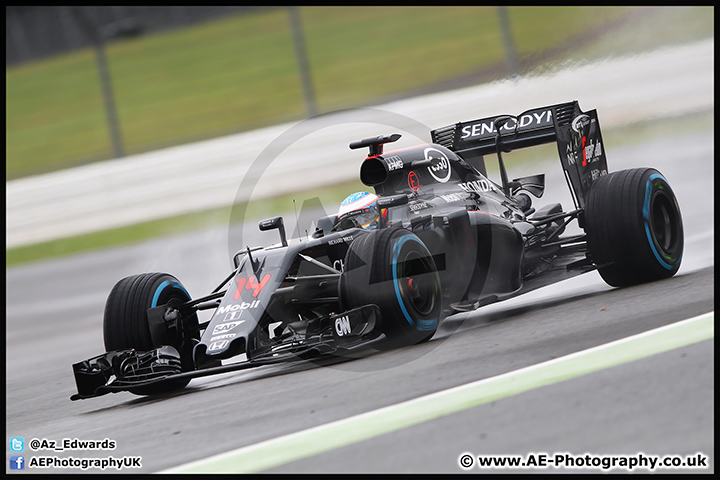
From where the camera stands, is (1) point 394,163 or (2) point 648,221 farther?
(1) point 394,163

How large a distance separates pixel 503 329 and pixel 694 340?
72.9 inches

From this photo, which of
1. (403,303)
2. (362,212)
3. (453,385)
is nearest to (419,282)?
(403,303)

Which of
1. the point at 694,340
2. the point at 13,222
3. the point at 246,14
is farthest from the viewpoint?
the point at 246,14

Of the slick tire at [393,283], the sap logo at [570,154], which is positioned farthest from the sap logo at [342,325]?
the sap logo at [570,154]

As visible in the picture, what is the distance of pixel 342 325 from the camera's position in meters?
6.07

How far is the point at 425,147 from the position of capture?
804 centimetres

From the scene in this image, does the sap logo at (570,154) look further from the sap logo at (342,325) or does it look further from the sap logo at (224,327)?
the sap logo at (224,327)

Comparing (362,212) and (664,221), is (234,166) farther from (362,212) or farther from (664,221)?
(664,221)

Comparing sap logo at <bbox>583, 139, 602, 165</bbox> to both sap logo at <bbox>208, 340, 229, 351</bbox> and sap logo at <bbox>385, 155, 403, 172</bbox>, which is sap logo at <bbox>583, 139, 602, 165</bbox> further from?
sap logo at <bbox>208, 340, 229, 351</bbox>

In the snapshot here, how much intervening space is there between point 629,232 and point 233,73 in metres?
13.5

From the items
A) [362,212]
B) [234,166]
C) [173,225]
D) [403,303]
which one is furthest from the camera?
[234,166]

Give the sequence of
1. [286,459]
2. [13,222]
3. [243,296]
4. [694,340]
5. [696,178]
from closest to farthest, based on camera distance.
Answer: [286,459] → [694,340] → [243,296] → [696,178] → [13,222]
